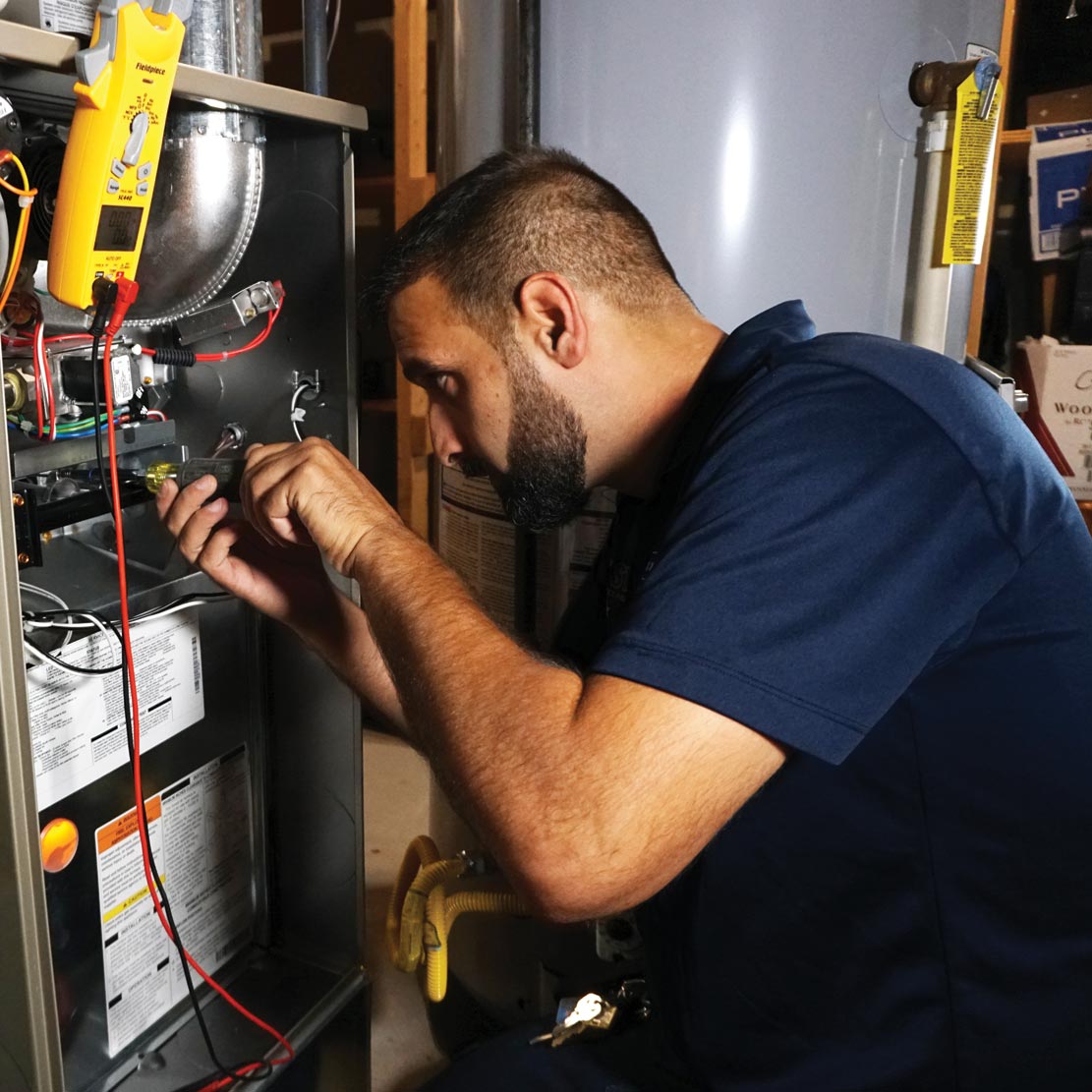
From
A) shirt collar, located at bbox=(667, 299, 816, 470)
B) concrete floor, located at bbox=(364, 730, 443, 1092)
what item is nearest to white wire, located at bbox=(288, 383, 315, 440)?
shirt collar, located at bbox=(667, 299, 816, 470)

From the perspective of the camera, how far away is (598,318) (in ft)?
3.03

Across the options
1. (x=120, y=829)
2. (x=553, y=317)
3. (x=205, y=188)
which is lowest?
(x=120, y=829)

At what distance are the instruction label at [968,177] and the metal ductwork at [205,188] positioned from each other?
77 cm

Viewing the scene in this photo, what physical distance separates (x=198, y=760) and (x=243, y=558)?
0.30 m

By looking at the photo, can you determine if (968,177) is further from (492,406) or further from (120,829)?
(120,829)

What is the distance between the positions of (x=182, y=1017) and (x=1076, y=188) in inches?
73.7

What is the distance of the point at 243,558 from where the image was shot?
44.6 inches

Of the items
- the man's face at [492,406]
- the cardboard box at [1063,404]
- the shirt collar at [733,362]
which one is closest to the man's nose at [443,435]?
the man's face at [492,406]

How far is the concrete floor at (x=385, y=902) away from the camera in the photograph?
5.14 feet

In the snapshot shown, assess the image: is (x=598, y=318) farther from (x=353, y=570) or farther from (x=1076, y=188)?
(x=1076, y=188)

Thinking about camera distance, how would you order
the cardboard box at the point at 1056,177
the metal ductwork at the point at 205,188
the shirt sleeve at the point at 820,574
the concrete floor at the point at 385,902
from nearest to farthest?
the shirt sleeve at the point at 820,574
the metal ductwork at the point at 205,188
the concrete floor at the point at 385,902
the cardboard box at the point at 1056,177

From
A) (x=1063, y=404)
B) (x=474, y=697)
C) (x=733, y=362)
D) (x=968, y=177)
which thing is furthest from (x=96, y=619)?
(x=1063, y=404)

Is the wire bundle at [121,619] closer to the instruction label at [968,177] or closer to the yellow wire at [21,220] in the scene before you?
the yellow wire at [21,220]

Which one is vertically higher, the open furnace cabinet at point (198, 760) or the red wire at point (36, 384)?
the red wire at point (36, 384)
